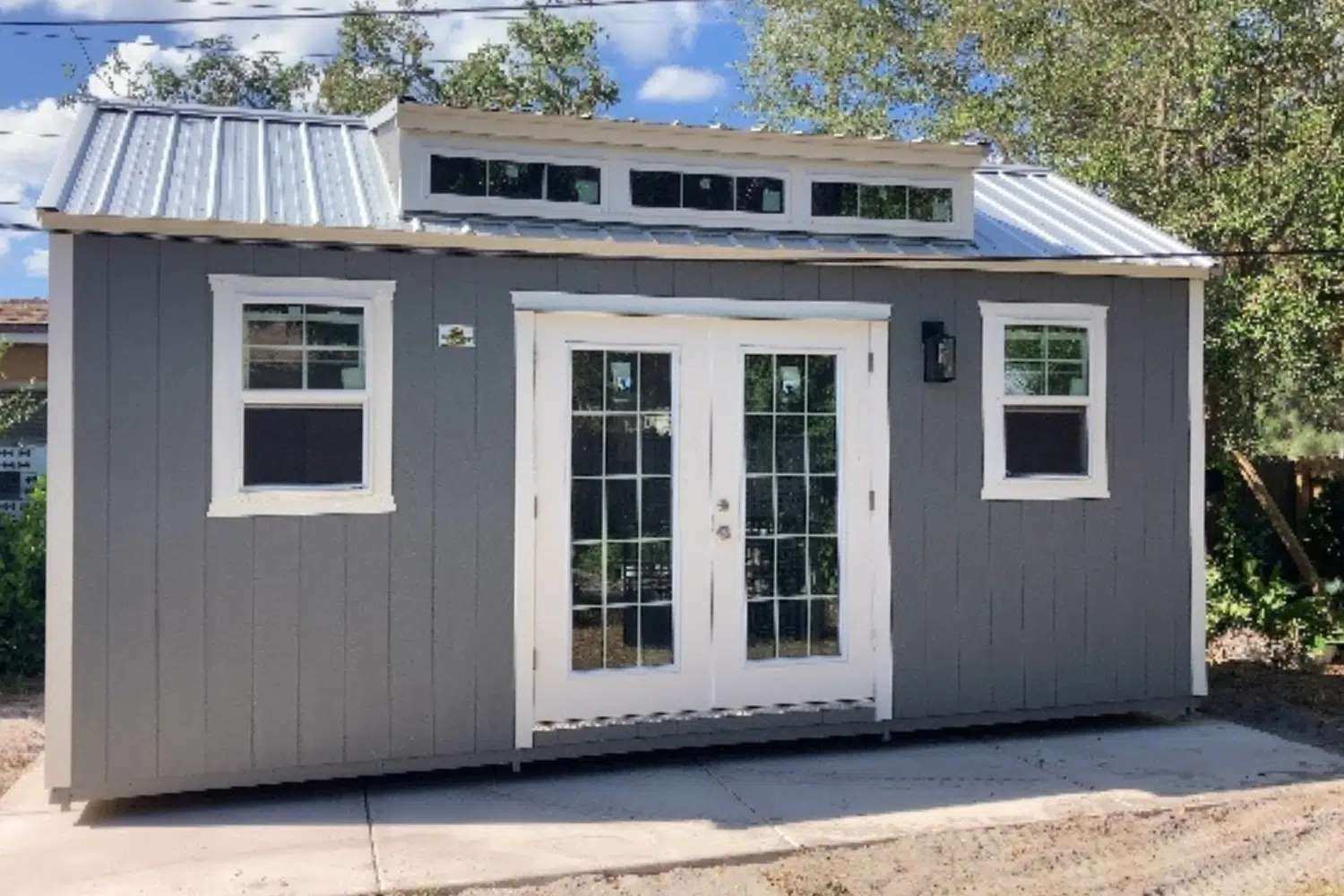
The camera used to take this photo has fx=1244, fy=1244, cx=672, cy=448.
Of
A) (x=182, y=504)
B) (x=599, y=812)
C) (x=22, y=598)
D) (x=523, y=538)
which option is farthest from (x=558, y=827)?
(x=22, y=598)

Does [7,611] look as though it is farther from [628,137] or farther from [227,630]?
[628,137]

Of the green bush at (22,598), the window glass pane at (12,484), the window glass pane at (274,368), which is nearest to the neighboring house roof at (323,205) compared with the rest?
the window glass pane at (274,368)

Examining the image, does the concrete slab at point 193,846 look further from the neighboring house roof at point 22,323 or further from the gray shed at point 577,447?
the neighboring house roof at point 22,323

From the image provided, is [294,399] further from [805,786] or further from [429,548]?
[805,786]

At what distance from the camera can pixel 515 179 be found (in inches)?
228

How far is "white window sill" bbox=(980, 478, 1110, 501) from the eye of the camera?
→ 6.32 m

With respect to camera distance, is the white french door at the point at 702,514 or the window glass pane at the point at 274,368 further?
the white french door at the point at 702,514

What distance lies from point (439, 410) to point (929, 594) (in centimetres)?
259

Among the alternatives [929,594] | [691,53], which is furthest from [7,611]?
[691,53]

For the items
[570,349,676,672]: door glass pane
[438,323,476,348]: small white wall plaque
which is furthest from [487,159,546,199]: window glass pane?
[570,349,676,672]: door glass pane

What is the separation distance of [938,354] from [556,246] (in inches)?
76.8

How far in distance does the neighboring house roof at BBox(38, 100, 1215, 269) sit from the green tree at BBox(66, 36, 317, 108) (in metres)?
11.1

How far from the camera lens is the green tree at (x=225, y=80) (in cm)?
1662

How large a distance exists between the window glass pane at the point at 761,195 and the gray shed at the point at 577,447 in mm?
20
